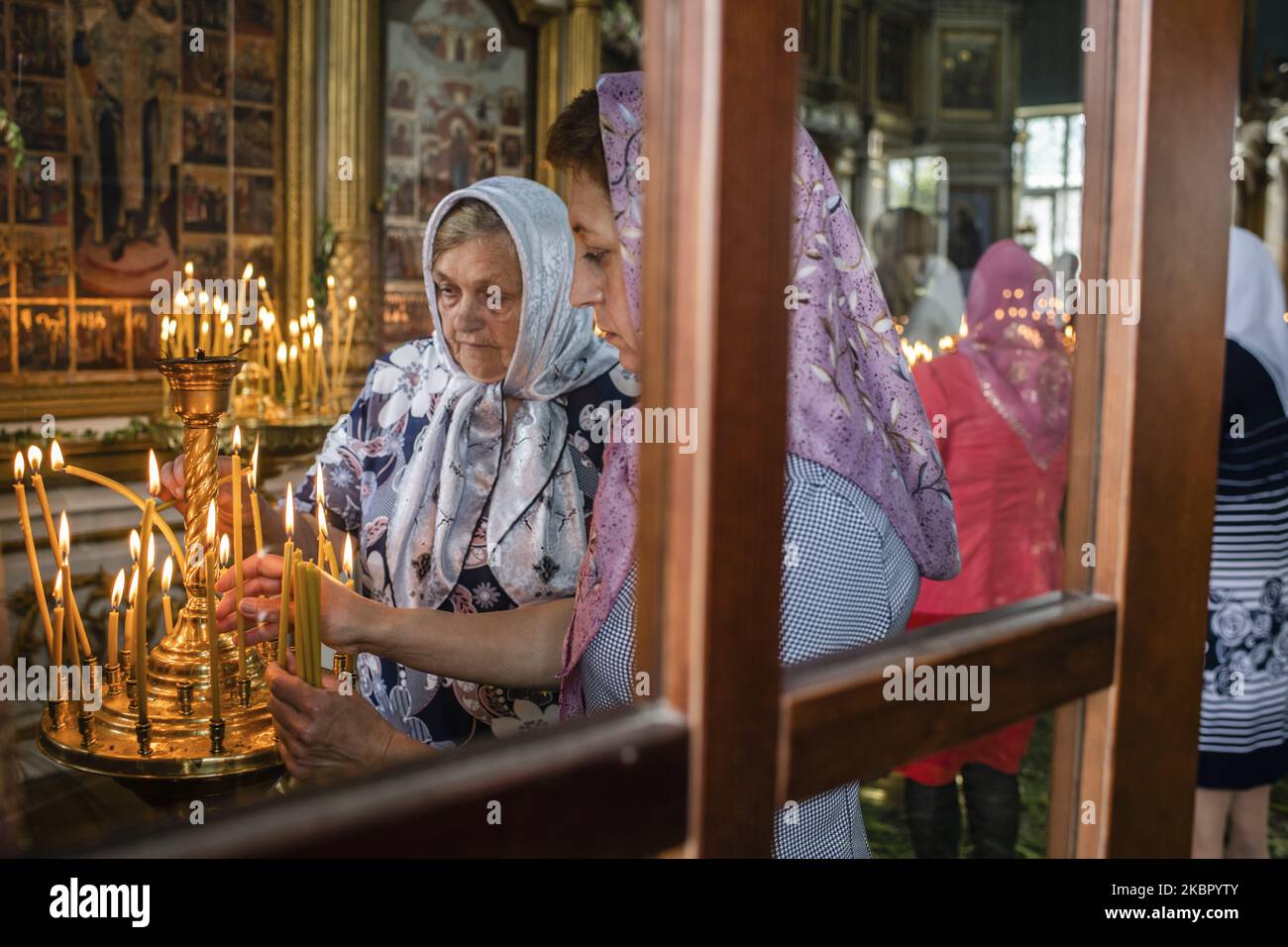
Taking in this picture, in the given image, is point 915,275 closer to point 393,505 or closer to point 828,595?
point 393,505

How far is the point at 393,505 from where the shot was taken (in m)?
1.98

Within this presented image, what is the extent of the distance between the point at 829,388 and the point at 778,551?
43 cm

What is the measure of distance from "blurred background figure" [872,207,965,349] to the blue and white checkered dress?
2.15 m

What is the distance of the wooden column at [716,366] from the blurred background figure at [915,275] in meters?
2.65

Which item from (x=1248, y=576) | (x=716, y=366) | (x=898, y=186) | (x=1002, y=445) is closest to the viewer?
(x=716, y=366)

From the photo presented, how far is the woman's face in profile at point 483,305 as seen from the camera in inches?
77.2

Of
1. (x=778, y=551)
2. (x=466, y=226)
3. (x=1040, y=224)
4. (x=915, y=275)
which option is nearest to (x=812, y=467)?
(x=778, y=551)

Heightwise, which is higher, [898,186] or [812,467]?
[898,186]

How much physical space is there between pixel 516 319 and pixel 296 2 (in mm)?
3602

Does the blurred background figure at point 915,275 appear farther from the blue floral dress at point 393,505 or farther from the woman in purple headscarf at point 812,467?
the woman in purple headscarf at point 812,467

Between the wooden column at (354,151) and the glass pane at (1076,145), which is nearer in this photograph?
the glass pane at (1076,145)

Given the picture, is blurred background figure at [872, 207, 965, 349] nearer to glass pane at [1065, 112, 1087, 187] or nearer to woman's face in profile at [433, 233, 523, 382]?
woman's face in profile at [433, 233, 523, 382]

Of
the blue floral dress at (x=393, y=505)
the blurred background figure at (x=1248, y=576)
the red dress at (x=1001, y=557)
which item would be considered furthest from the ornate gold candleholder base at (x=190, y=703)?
the blurred background figure at (x=1248, y=576)

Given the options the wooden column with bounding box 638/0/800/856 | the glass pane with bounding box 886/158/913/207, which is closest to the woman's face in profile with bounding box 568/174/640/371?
the wooden column with bounding box 638/0/800/856
